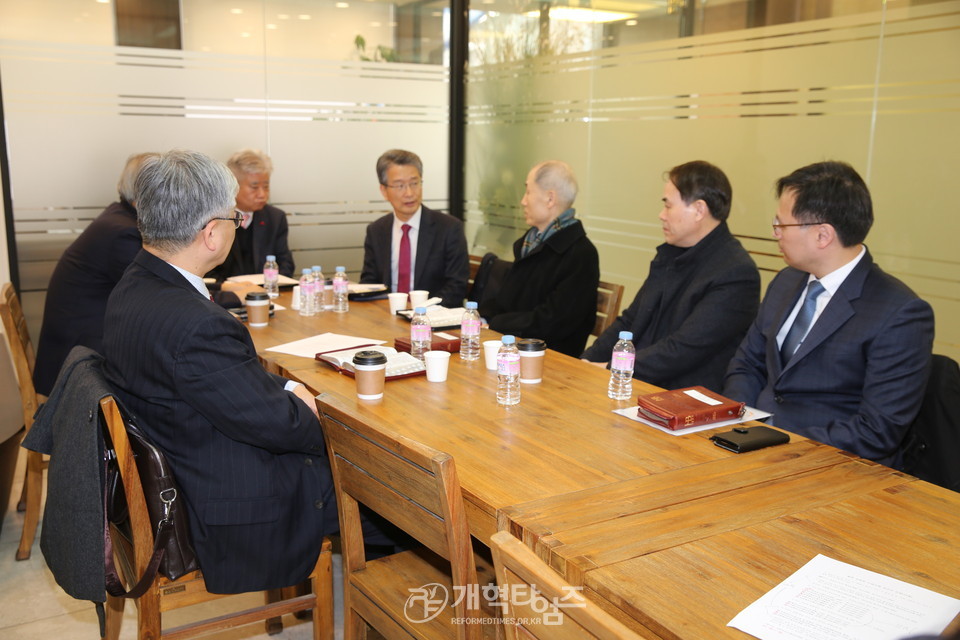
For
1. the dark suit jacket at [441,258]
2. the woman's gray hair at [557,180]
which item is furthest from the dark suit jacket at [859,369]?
the dark suit jacket at [441,258]

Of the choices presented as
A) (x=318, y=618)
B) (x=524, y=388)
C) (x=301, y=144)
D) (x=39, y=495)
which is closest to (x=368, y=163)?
(x=301, y=144)

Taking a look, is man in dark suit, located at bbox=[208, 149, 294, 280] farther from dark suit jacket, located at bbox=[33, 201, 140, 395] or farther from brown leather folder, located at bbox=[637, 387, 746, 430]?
brown leather folder, located at bbox=[637, 387, 746, 430]

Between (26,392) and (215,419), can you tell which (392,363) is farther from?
(26,392)

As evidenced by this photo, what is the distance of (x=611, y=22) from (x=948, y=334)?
257 cm

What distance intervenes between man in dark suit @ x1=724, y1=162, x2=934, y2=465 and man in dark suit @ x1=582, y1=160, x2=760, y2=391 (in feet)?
1.29

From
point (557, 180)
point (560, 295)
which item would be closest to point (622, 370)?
point (560, 295)

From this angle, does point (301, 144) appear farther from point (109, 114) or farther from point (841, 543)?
point (841, 543)

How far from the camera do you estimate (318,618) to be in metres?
2.13

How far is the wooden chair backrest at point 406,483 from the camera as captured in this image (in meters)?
1.49

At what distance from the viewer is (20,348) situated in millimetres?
2996

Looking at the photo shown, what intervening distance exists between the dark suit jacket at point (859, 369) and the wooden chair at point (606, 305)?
1.06 metres

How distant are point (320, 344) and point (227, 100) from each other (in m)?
3.17

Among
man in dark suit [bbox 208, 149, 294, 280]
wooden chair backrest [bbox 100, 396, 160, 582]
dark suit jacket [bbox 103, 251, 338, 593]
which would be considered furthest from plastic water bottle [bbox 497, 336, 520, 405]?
man in dark suit [bbox 208, 149, 294, 280]

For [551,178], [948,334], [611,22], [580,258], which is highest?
[611,22]
